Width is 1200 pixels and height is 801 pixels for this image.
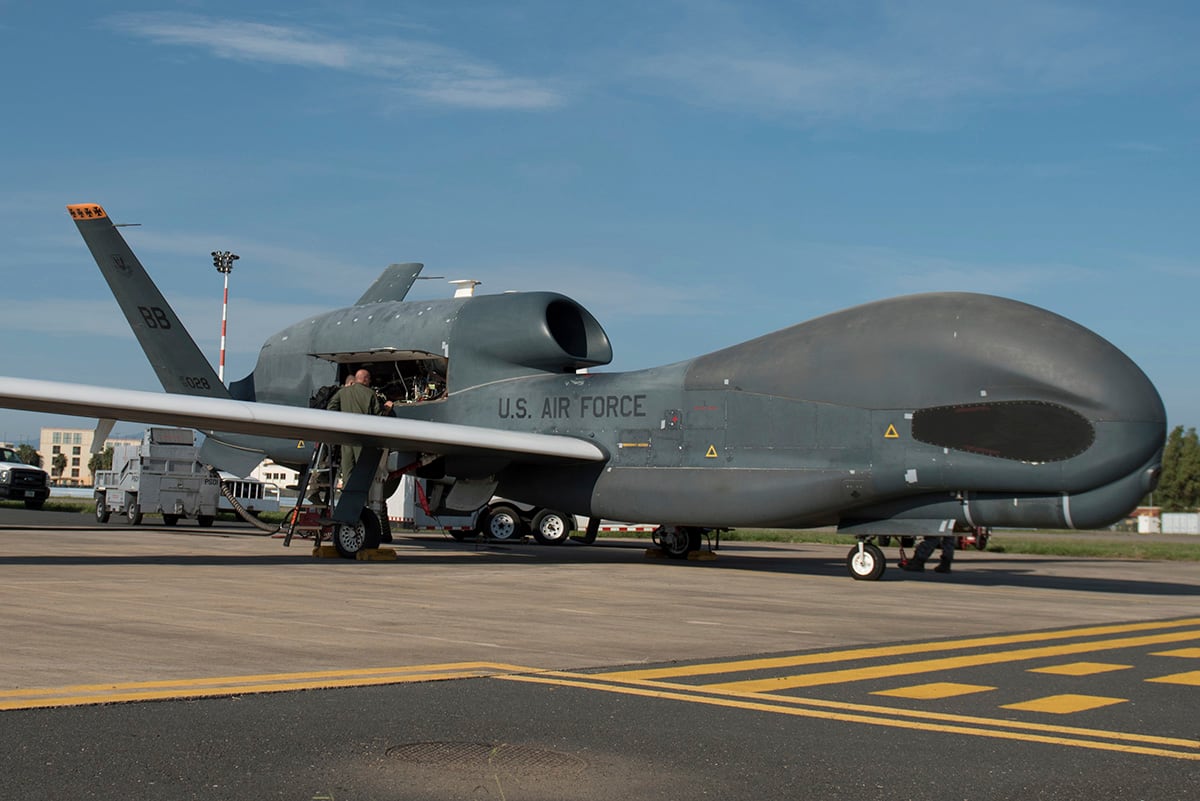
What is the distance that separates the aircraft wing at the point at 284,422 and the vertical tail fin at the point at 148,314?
6084 millimetres

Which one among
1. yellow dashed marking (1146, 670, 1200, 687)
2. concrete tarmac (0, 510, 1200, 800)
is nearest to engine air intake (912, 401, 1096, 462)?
concrete tarmac (0, 510, 1200, 800)

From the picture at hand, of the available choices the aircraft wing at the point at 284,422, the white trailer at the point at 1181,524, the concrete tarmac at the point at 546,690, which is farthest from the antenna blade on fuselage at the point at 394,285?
the white trailer at the point at 1181,524

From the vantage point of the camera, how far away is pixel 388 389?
22766 millimetres

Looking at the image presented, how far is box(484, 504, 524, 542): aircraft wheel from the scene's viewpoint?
29016mm

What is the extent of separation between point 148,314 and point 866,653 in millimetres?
18236

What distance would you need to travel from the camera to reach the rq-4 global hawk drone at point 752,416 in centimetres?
1515

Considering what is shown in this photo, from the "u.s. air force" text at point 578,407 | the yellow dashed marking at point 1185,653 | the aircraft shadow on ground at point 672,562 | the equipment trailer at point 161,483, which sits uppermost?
the "u.s. air force" text at point 578,407

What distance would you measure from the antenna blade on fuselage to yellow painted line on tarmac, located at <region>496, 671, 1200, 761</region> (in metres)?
18.8

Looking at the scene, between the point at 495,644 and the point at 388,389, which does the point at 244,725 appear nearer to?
the point at 495,644

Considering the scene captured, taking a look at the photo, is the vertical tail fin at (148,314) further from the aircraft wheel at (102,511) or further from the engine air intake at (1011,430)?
the engine air intake at (1011,430)

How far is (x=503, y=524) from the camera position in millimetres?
29031

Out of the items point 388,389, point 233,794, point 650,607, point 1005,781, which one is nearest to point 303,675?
point 233,794

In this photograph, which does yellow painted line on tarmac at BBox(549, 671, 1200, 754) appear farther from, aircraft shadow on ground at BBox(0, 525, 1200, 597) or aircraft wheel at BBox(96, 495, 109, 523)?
aircraft wheel at BBox(96, 495, 109, 523)

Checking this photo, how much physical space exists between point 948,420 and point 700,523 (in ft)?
13.4
